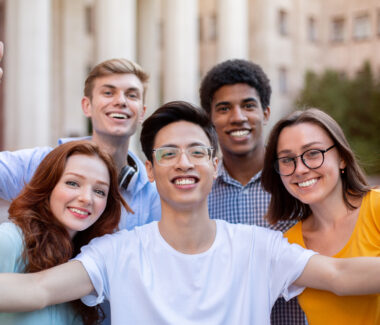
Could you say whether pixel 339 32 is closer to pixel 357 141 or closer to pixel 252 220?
pixel 357 141

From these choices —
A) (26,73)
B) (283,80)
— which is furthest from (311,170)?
(283,80)

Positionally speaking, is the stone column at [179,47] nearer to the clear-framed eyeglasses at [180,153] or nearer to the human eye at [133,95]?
the human eye at [133,95]

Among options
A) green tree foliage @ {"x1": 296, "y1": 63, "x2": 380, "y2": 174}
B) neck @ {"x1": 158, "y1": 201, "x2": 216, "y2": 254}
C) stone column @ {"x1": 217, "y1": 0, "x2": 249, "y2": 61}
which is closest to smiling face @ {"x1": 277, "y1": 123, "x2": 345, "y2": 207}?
neck @ {"x1": 158, "y1": 201, "x2": 216, "y2": 254}

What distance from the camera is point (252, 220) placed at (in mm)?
4254

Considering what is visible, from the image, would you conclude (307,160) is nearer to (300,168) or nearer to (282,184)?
(300,168)

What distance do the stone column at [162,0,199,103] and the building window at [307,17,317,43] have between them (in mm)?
16332

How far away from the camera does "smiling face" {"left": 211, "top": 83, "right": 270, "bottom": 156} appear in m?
4.59

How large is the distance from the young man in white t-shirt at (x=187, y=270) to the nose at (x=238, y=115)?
4.72 ft

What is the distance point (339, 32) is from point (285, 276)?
3757 centimetres

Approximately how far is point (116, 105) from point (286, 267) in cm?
247

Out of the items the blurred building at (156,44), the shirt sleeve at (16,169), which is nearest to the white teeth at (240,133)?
the shirt sleeve at (16,169)

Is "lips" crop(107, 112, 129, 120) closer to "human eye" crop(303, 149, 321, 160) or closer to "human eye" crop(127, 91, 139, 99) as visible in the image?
"human eye" crop(127, 91, 139, 99)

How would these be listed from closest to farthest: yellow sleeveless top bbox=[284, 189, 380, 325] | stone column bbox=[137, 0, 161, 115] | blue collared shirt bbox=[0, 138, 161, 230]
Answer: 1. yellow sleeveless top bbox=[284, 189, 380, 325]
2. blue collared shirt bbox=[0, 138, 161, 230]
3. stone column bbox=[137, 0, 161, 115]

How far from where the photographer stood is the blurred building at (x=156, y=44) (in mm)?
16094
